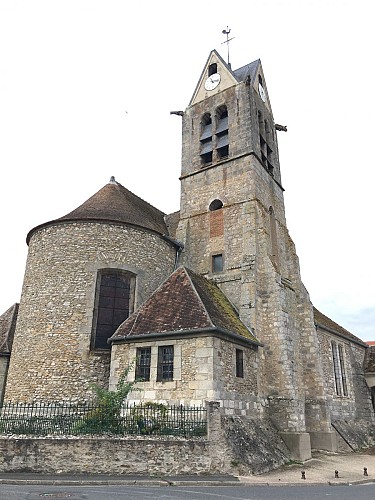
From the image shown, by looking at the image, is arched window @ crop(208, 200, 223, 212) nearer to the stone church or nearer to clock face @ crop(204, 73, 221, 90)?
the stone church

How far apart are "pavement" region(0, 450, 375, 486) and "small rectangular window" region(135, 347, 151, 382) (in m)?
4.08

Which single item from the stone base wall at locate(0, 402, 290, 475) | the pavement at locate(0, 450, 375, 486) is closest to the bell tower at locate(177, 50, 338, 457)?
the pavement at locate(0, 450, 375, 486)

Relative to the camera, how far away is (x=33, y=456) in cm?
974

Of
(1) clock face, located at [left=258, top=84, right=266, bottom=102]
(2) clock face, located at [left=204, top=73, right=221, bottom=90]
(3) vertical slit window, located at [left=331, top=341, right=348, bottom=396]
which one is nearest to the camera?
(3) vertical slit window, located at [left=331, top=341, right=348, bottom=396]

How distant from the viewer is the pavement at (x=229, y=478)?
897 cm

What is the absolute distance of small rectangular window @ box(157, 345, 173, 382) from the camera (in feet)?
43.0

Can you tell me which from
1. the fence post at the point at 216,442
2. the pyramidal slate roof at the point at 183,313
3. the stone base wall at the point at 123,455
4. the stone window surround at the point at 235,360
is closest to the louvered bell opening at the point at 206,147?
the pyramidal slate roof at the point at 183,313

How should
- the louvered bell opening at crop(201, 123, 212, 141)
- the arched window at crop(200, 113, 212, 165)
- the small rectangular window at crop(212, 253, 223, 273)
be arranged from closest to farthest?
the small rectangular window at crop(212, 253, 223, 273)
the arched window at crop(200, 113, 212, 165)
the louvered bell opening at crop(201, 123, 212, 141)

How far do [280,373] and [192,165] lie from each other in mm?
11528

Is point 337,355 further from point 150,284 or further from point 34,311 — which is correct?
point 34,311

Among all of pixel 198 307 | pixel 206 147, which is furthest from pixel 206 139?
pixel 198 307

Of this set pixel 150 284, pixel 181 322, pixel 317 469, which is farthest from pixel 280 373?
pixel 150 284

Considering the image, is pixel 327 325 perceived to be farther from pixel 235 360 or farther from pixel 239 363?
pixel 235 360

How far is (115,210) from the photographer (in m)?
17.9
